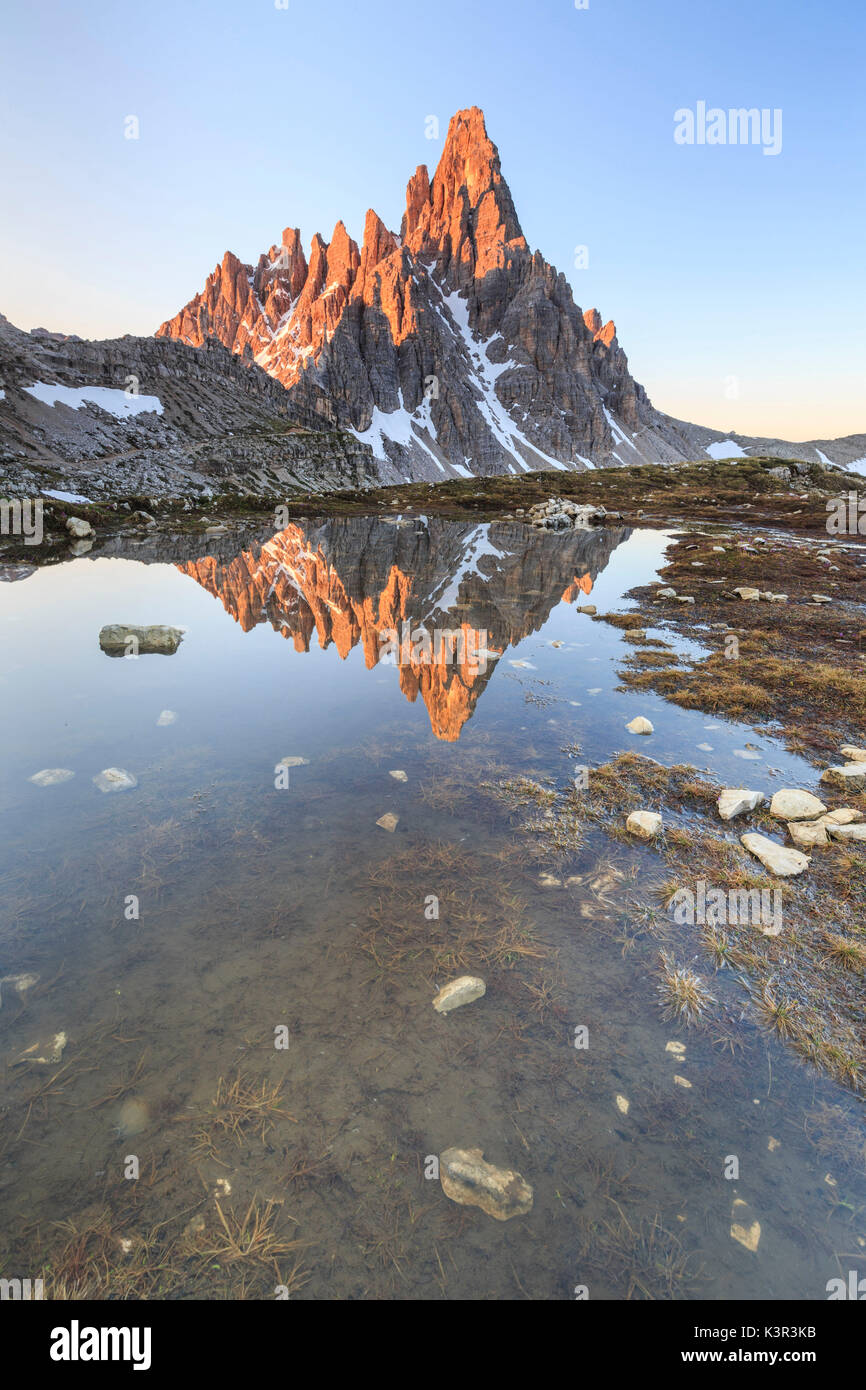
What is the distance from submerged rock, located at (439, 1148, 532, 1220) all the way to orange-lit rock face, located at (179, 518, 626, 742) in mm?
6114

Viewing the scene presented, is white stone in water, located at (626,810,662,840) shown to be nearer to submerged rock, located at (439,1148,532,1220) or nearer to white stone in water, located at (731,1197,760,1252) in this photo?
white stone in water, located at (731,1197,760,1252)

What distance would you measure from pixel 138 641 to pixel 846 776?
14.3m

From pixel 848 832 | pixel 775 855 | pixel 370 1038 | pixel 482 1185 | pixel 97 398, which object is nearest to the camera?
pixel 482 1185

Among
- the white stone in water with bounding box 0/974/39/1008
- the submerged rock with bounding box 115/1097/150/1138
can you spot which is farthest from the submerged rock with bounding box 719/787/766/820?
the white stone in water with bounding box 0/974/39/1008

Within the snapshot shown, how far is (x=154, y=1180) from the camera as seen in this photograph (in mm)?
3199

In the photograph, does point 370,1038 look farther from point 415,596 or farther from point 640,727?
point 415,596

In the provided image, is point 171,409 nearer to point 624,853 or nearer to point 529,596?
point 529,596

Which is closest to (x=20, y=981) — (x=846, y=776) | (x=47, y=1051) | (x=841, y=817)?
(x=47, y=1051)

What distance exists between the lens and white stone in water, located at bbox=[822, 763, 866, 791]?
756 centimetres

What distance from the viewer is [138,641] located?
43.1ft

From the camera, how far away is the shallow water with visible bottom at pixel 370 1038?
296 cm

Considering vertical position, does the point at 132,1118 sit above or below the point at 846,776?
below
